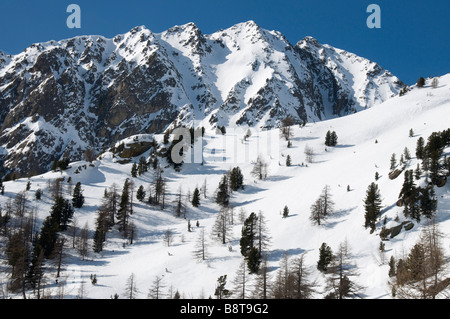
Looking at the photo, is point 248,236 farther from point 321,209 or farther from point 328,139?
point 328,139

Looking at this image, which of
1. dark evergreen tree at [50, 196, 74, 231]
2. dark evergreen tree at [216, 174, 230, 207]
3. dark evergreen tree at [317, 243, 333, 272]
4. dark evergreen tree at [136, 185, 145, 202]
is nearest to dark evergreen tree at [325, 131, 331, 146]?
dark evergreen tree at [216, 174, 230, 207]

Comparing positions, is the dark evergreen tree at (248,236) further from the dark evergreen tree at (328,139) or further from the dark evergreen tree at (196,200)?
the dark evergreen tree at (328,139)

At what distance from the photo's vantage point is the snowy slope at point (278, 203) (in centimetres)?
5094

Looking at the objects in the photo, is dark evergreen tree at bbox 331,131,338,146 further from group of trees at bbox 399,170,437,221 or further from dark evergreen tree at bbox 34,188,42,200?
dark evergreen tree at bbox 34,188,42,200

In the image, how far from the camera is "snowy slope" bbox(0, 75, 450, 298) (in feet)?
167

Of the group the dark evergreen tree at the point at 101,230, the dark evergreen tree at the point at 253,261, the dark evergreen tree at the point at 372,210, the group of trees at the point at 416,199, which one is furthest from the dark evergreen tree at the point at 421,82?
the dark evergreen tree at the point at 101,230

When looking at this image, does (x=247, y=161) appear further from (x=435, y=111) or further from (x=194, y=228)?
(x=435, y=111)

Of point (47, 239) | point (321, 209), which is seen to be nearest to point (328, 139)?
point (321, 209)

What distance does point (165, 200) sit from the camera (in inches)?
3556

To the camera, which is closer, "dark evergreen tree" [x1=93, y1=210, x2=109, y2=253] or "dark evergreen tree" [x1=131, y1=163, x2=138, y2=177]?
"dark evergreen tree" [x1=93, y1=210, x2=109, y2=253]

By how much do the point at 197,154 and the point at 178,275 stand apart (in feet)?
238

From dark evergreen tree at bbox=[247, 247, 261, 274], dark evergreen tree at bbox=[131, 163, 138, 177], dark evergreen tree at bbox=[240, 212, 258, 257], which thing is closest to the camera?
dark evergreen tree at bbox=[247, 247, 261, 274]

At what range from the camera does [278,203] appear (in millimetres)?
76438
